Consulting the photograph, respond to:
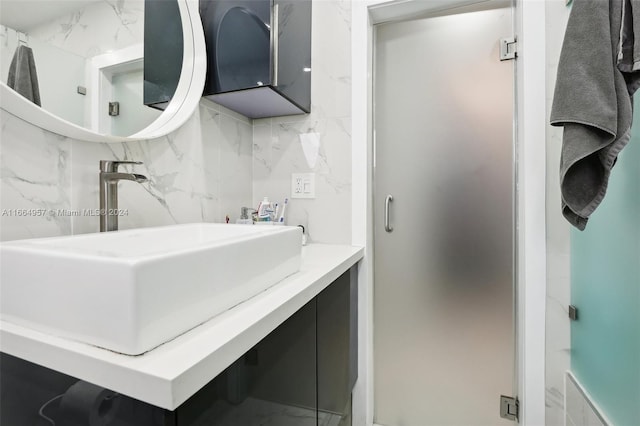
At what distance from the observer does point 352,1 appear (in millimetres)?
1425

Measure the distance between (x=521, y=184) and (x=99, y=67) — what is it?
1.47 meters

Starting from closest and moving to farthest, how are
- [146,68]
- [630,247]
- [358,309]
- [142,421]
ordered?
[142,421]
[630,247]
[146,68]
[358,309]

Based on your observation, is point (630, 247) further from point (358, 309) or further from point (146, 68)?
point (146, 68)

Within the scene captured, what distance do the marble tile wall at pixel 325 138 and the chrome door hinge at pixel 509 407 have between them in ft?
3.13

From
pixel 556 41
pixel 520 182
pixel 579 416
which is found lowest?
pixel 579 416

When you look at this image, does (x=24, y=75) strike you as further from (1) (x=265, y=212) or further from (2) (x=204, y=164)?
(1) (x=265, y=212)

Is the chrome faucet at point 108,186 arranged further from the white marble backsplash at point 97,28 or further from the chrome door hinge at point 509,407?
the chrome door hinge at point 509,407

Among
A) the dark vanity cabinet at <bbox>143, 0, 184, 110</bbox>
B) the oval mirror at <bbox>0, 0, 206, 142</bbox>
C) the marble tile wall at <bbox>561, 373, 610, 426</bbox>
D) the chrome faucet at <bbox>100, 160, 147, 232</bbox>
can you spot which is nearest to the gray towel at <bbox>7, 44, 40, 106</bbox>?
the oval mirror at <bbox>0, 0, 206, 142</bbox>

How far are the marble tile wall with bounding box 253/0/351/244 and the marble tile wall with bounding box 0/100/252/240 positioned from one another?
0.64ft

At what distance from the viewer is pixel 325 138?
4.83 ft

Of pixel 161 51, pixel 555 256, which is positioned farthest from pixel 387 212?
pixel 161 51

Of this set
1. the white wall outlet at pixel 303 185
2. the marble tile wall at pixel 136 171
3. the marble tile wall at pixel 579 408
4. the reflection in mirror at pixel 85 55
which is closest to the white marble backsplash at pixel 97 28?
the reflection in mirror at pixel 85 55

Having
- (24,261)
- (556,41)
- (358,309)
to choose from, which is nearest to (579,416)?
(358,309)

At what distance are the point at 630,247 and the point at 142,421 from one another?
1189 millimetres
